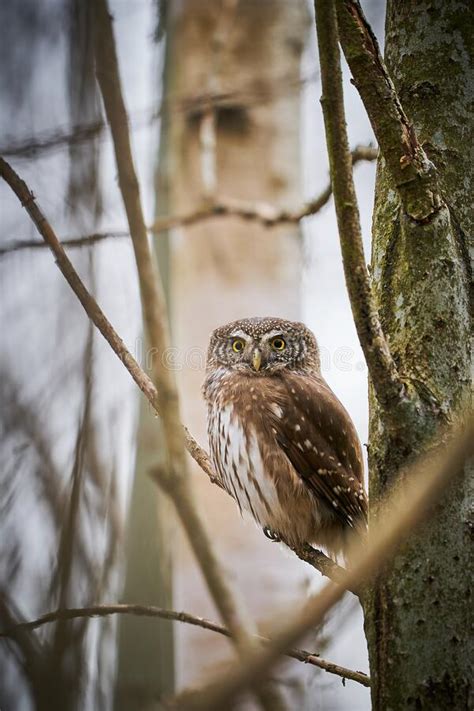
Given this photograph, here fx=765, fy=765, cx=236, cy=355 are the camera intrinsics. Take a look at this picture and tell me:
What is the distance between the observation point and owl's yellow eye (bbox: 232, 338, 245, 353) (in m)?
3.60

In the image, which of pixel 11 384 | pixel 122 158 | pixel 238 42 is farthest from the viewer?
pixel 238 42

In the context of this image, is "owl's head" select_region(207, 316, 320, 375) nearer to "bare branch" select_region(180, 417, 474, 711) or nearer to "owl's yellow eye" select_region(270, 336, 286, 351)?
"owl's yellow eye" select_region(270, 336, 286, 351)

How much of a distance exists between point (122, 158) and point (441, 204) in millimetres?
702

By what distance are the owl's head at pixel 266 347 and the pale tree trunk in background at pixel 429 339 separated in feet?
5.44

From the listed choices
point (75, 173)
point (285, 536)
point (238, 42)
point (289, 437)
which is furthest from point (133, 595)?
point (238, 42)

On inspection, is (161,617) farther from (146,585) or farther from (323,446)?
(323,446)

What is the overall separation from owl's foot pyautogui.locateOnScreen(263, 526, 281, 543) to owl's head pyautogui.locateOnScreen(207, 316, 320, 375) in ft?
2.35

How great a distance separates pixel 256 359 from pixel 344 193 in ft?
6.83

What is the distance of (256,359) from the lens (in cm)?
347

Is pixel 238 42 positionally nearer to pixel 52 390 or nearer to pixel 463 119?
pixel 463 119

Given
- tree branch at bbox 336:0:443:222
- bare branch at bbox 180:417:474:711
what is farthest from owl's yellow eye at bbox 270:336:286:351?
bare branch at bbox 180:417:474:711

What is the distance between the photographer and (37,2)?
251cm

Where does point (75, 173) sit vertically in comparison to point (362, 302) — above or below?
above

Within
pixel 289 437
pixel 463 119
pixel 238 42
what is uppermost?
pixel 238 42
